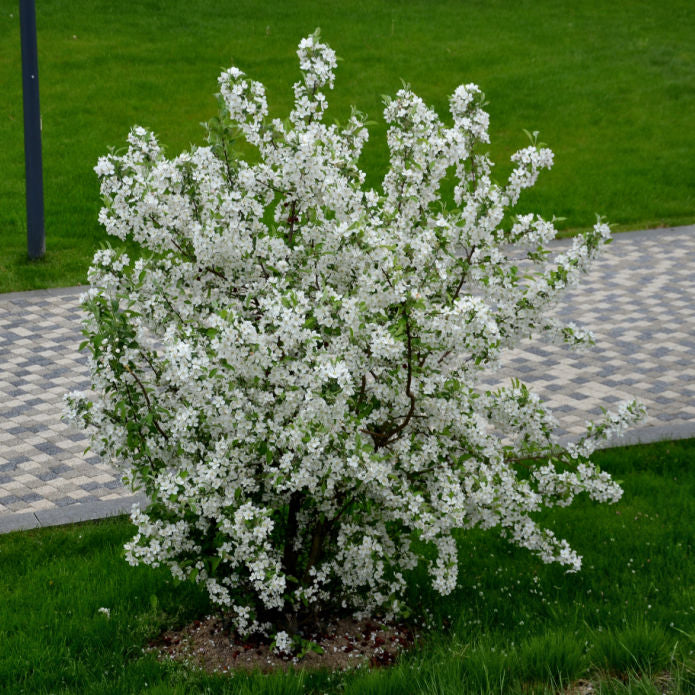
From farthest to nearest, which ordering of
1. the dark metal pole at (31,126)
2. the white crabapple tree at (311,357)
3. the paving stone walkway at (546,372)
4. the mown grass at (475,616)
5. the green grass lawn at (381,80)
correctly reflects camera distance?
the green grass lawn at (381,80) < the dark metal pole at (31,126) < the paving stone walkway at (546,372) < the mown grass at (475,616) < the white crabapple tree at (311,357)

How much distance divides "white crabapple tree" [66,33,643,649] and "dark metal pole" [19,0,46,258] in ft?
20.4

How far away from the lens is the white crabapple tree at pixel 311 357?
A: 14.9 ft

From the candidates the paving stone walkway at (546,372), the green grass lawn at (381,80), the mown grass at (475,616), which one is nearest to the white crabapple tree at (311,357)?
the mown grass at (475,616)

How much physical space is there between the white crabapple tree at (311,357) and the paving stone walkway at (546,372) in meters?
2.11

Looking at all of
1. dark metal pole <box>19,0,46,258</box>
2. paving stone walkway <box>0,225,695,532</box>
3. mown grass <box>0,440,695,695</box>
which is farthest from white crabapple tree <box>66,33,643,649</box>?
dark metal pole <box>19,0,46,258</box>

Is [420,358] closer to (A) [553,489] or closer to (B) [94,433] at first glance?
(A) [553,489]

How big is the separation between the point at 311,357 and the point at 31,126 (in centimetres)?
771

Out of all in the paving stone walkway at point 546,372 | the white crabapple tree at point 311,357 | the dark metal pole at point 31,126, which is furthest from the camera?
the dark metal pole at point 31,126

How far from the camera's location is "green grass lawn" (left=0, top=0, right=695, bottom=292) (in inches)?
544

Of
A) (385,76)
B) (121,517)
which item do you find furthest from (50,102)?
(121,517)

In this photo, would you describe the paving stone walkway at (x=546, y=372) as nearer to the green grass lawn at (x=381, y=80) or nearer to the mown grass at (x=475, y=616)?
the mown grass at (x=475, y=616)

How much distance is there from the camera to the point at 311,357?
4.46m

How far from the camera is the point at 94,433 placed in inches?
197

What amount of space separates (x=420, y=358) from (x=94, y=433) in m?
1.62
